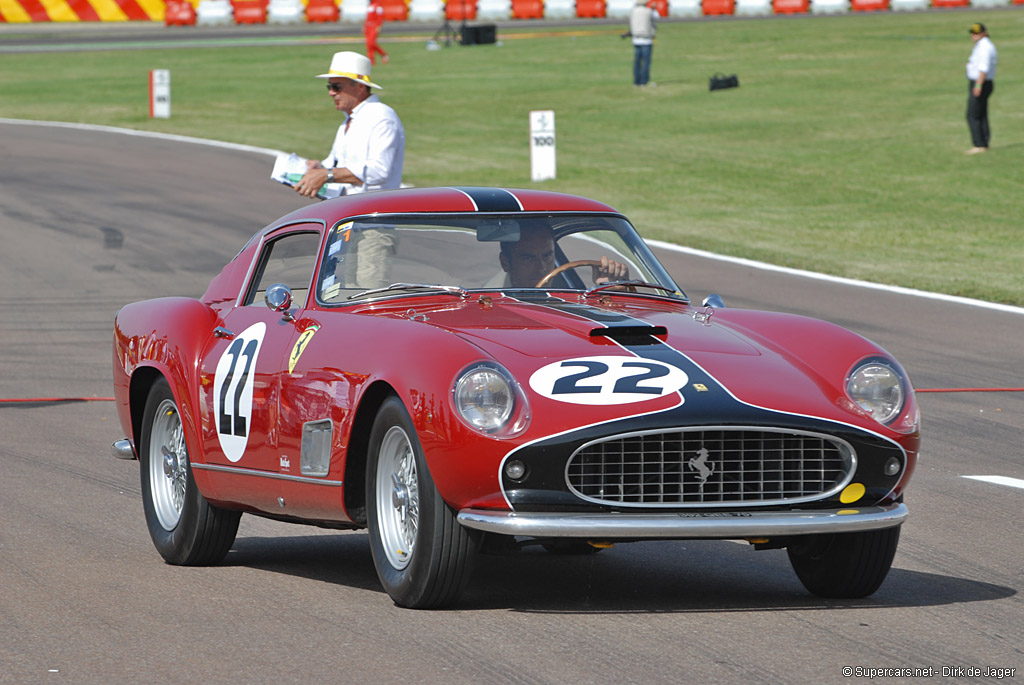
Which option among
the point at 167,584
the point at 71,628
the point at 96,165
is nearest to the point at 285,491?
the point at 167,584

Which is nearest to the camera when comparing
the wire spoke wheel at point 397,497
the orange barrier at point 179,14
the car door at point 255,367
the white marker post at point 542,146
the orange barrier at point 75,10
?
the wire spoke wheel at point 397,497

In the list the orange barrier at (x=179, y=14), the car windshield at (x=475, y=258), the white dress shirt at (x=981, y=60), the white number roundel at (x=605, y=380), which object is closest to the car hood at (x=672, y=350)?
the white number roundel at (x=605, y=380)

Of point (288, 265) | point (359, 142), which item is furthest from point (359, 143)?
point (288, 265)

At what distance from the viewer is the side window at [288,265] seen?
23.5 ft

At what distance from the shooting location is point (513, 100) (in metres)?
37.2

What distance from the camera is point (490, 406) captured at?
5.54 m

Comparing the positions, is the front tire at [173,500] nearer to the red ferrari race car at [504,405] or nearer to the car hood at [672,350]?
the red ferrari race car at [504,405]

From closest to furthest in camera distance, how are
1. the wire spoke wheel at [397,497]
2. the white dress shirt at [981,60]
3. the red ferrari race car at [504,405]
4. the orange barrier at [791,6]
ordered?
the red ferrari race car at [504,405] < the wire spoke wheel at [397,497] < the white dress shirt at [981,60] < the orange barrier at [791,6]

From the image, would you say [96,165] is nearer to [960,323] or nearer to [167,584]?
[960,323]

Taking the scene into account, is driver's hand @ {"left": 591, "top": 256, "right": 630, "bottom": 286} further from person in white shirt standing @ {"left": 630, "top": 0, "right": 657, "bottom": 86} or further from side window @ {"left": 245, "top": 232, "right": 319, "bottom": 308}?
person in white shirt standing @ {"left": 630, "top": 0, "right": 657, "bottom": 86}

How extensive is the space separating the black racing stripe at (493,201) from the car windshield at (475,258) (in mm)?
40

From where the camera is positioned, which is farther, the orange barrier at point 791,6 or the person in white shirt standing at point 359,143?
the orange barrier at point 791,6

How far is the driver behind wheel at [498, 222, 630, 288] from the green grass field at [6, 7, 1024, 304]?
9766 mm

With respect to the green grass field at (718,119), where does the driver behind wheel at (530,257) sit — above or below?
above
